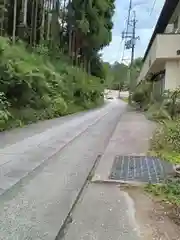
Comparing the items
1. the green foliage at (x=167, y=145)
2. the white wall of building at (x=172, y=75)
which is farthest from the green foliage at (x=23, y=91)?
the white wall of building at (x=172, y=75)

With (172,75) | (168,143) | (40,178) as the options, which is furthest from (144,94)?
(40,178)

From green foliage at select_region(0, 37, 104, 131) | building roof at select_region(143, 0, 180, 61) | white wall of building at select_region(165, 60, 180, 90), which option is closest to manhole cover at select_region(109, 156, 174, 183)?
green foliage at select_region(0, 37, 104, 131)

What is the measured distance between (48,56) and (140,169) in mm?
17262

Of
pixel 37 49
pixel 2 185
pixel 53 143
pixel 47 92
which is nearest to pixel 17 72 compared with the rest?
pixel 47 92

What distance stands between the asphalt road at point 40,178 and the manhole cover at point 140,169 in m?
0.51

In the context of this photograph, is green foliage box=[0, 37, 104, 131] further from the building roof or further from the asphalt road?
the building roof

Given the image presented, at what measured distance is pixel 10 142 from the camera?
882cm

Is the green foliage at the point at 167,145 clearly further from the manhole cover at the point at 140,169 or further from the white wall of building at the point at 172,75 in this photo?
the white wall of building at the point at 172,75

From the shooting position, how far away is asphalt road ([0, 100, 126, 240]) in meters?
3.78

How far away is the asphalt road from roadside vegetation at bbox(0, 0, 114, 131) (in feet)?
7.91

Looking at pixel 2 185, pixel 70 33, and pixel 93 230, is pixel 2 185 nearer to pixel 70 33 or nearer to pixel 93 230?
pixel 93 230

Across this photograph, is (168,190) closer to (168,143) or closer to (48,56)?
(168,143)

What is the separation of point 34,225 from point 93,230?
0.58 meters

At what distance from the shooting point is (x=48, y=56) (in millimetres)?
22703
